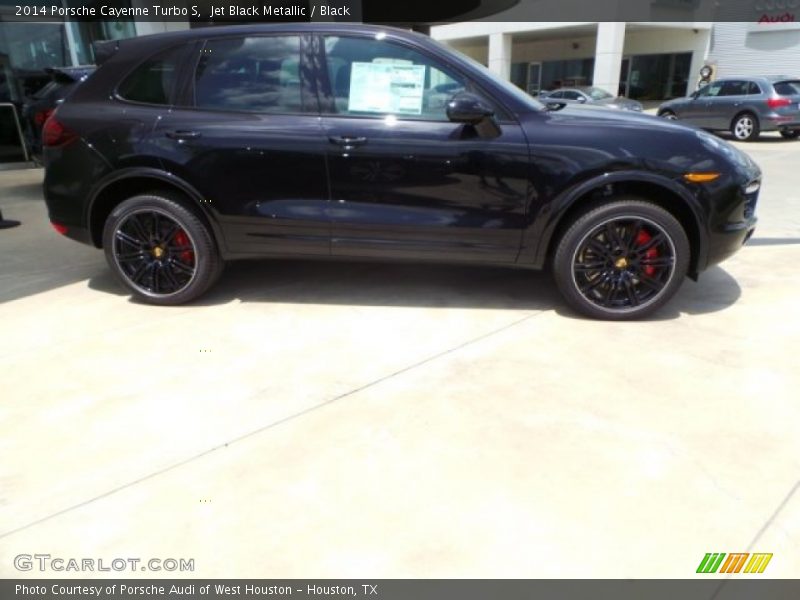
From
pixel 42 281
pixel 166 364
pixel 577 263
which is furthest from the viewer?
pixel 42 281

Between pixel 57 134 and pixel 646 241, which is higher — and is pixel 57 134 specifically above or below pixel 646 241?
above

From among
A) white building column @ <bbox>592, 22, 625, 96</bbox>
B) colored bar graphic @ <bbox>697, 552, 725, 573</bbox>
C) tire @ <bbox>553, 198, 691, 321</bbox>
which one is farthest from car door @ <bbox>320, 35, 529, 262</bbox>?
white building column @ <bbox>592, 22, 625, 96</bbox>

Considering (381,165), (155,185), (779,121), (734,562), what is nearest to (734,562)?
(734,562)

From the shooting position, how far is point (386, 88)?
367 centimetres

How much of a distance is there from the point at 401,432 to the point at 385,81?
2.23m

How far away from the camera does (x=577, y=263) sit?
370 cm

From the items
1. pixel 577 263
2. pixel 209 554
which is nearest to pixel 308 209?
pixel 577 263

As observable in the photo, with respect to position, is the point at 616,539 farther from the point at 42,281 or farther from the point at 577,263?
the point at 42,281

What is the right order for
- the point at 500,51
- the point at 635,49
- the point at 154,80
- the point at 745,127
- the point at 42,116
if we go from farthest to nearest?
the point at 635,49 → the point at 500,51 → the point at 745,127 → the point at 42,116 → the point at 154,80

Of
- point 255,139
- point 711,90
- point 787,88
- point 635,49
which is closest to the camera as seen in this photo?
point 255,139

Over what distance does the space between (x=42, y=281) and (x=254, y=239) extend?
2.07m

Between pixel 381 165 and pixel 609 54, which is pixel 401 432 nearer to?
pixel 381 165

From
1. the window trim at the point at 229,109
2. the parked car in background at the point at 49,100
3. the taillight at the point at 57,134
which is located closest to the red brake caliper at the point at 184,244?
the window trim at the point at 229,109

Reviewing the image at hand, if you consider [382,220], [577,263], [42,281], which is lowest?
[42,281]
